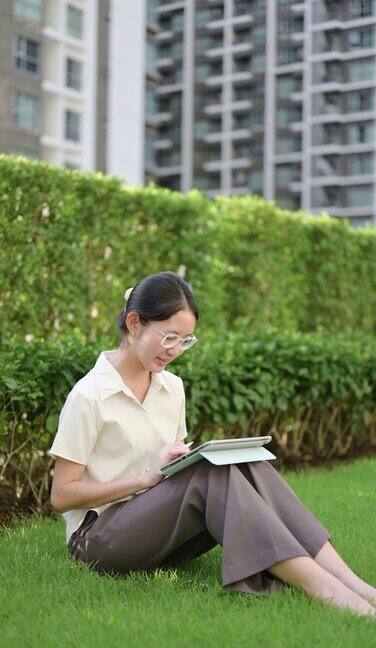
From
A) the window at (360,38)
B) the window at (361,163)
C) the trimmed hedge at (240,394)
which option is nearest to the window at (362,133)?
the window at (361,163)

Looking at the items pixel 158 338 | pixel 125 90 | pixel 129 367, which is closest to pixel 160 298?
pixel 158 338

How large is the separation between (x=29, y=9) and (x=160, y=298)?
3837 centimetres

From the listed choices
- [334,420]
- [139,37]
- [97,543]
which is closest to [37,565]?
[97,543]

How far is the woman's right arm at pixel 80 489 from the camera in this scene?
3.70m

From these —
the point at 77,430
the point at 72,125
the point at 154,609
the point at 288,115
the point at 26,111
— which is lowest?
the point at 154,609

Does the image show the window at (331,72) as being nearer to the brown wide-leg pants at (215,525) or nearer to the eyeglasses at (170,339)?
the eyeglasses at (170,339)

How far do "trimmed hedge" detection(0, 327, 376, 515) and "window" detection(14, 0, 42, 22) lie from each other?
33.3 metres

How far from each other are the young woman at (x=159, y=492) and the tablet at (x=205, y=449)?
63 millimetres

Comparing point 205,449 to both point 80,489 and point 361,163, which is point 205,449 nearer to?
point 80,489

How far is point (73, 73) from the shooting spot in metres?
41.6

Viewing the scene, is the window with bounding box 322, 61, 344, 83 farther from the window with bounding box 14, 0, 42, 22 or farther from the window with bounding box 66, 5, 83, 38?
the window with bounding box 14, 0, 42, 22

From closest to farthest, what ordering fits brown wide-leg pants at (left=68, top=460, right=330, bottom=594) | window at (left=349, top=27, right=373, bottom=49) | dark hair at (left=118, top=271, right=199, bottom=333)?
brown wide-leg pants at (left=68, top=460, right=330, bottom=594) < dark hair at (left=118, top=271, right=199, bottom=333) < window at (left=349, top=27, right=373, bottom=49)

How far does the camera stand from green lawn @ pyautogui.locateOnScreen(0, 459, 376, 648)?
3084mm

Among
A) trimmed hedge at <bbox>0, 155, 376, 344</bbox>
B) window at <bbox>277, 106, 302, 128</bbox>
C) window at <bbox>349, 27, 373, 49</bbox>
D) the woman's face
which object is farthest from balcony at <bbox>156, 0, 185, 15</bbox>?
the woman's face
